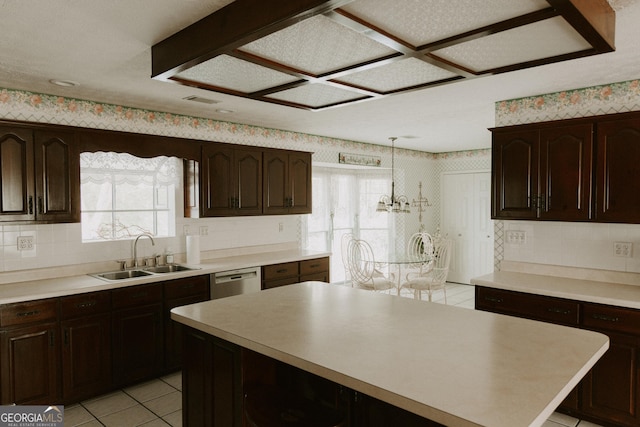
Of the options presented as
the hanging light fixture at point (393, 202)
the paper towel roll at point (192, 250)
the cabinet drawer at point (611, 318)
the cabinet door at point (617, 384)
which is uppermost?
the hanging light fixture at point (393, 202)

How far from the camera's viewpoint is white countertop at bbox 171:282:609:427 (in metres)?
1.35

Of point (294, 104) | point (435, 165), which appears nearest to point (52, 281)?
point (294, 104)

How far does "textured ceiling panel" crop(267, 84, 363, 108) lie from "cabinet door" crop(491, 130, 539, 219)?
1.67 metres

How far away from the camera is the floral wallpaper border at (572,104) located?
128 inches

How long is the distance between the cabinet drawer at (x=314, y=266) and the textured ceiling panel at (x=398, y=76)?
9.14 feet

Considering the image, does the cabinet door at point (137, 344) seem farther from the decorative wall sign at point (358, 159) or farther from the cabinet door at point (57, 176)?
the decorative wall sign at point (358, 159)

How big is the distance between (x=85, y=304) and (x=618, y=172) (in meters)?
4.11

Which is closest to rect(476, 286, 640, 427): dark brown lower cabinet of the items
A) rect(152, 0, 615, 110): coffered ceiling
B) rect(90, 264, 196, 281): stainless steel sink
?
rect(152, 0, 615, 110): coffered ceiling

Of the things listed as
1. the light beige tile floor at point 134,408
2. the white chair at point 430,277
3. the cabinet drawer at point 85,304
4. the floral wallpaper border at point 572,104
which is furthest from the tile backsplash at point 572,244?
the cabinet drawer at point 85,304

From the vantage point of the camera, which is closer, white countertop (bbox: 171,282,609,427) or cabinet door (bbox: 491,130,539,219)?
white countertop (bbox: 171,282,609,427)

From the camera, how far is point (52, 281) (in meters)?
3.45

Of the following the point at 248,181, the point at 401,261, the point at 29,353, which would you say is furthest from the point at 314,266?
the point at 29,353

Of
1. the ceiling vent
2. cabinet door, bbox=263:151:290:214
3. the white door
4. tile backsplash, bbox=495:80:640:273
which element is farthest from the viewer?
the white door

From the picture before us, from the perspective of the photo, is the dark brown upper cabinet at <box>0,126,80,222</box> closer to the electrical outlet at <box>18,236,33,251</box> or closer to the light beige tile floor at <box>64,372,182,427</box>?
the electrical outlet at <box>18,236,33,251</box>
